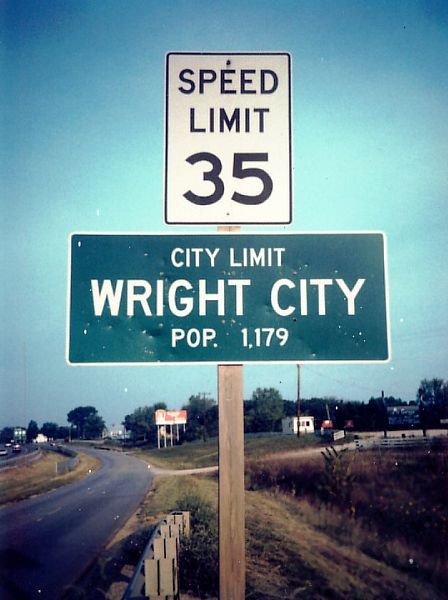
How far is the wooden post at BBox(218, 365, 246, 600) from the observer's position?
2604 mm

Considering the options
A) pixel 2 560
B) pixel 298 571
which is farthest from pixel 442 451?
pixel 2 560

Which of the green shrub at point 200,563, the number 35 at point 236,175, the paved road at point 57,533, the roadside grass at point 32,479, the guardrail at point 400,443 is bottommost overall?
the roadside grass at point 32,479

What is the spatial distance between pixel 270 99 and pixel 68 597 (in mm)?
9469

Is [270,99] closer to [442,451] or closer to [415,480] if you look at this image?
[415,480]

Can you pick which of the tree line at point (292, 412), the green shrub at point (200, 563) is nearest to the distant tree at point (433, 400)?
the tree line at point (292, 412)

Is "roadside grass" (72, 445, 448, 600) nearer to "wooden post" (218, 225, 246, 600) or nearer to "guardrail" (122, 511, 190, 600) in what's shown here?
"guardrail" (122, 511, 190, 600)

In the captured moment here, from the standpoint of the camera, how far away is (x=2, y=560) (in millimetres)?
14602

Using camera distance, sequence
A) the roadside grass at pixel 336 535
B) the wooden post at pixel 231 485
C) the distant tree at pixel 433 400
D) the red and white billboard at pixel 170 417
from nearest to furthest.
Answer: the wooden post at pixel 231 485, the roadside grass at pixel 336 535, the distant tree at pixel 433 400, the red and white billboard at pixel 170 417

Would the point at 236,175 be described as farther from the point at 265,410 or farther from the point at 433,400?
the point at 265,410

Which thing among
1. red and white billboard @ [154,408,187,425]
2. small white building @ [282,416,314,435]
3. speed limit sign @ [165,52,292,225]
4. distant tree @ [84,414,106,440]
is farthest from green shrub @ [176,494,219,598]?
red and white billboard @ [154,408,187,425]

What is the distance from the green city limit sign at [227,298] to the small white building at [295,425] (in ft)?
136

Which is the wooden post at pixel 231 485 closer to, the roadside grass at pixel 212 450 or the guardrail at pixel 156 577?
the guardrail at pixel 156 577

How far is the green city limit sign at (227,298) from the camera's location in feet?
8.84

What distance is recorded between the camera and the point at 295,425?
43750mm
